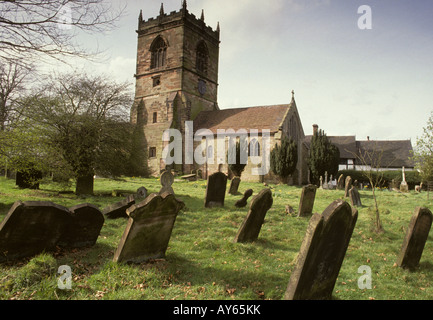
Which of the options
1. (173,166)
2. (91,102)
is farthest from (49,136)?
(173,166)

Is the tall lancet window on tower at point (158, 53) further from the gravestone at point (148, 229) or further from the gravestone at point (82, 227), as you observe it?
the gravestone at point (148, 229)

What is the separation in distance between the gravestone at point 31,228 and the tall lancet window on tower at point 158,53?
1139 inches

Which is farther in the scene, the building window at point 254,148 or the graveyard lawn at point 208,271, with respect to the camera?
the building window at point 254,148

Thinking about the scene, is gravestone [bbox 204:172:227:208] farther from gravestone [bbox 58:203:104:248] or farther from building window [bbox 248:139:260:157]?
building window [bbox 248:139:260:157]

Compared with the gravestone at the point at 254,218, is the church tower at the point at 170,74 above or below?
above

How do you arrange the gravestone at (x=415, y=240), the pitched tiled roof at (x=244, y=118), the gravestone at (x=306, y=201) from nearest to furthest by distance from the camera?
1. the gravestone at (x=415, y=240)
2. the gravestone at (x=306, y=201)
3. the pitched tiled roof at (x=244, y=118)

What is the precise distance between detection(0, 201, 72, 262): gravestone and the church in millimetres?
22261

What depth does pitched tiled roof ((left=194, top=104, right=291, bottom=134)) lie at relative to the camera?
1081 inches

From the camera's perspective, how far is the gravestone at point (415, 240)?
4.97 m

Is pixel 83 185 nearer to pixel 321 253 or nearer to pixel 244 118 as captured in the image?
pixel 321 253

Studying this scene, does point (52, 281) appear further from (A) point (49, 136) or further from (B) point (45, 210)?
(A) point (49, 136)

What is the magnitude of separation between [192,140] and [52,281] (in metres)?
26.4

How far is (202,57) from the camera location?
33219 mm

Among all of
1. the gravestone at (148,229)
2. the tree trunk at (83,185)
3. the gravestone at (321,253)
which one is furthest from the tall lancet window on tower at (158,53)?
the gravestone at (321,253)
